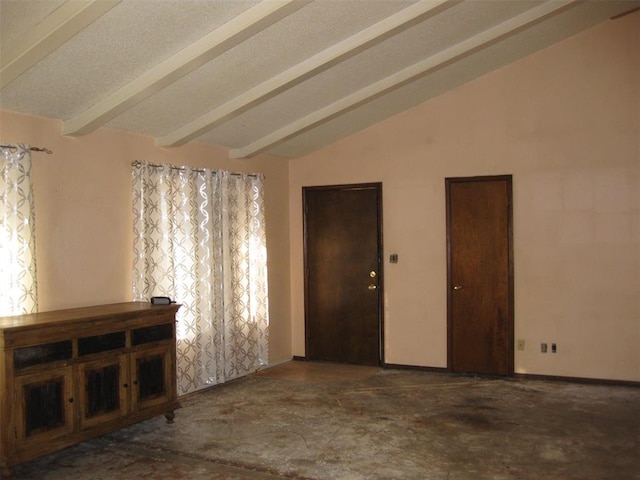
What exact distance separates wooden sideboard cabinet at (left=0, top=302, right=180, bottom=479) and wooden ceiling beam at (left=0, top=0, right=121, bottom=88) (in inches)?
60.9

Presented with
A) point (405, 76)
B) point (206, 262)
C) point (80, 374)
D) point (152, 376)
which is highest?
point (405, 76)

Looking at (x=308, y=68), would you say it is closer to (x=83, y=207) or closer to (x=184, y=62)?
(x=184, y=62)

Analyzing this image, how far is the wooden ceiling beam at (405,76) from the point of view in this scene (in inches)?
188

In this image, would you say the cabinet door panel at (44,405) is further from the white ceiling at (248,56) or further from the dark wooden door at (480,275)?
the dark wooden door at (480,275)

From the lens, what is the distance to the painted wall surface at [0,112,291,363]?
4156mm

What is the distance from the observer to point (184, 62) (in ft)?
12.6

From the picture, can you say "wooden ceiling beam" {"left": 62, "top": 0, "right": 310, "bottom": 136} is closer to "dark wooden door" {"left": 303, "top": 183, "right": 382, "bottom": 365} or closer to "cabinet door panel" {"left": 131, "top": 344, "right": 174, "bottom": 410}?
"cabinet door panel" {"left": 131, "top": 344, "right": 174, "bottom": 410}

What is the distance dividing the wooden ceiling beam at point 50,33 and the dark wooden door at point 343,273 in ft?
12.8

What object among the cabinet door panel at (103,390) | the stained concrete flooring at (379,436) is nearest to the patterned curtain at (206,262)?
the stained concrete flooring at (379,436)

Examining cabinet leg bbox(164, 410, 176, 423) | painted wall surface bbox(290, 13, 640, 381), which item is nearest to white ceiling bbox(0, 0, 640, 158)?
painted wall surface bbox(290, 13, 640, 381)

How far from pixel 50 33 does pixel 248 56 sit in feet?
4.70

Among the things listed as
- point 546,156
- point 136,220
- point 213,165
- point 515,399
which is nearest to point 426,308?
point 515,399

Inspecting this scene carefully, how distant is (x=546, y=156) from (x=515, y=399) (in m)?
2.43

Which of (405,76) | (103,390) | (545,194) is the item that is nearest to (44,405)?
(103,390)
